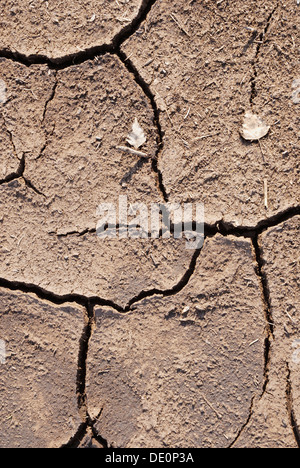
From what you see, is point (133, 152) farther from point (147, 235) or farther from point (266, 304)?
point (266, 304)

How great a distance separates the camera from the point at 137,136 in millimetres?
2283

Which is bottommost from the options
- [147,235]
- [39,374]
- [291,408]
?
[291,408]

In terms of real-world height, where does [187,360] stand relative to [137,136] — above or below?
below

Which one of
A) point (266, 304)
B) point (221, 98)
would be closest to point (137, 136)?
point (221, 98)

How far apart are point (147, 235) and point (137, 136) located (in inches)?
19.2

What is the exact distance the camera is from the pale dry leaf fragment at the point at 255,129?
2242 mm

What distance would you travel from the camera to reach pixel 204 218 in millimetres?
2246

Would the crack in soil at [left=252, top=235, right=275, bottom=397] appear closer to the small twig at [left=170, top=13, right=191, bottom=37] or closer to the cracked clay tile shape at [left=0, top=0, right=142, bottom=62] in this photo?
the small twig at [left=170, top=13, right=191, bottom=37]

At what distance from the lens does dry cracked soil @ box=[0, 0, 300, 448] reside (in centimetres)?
219

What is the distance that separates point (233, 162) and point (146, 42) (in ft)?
2.41

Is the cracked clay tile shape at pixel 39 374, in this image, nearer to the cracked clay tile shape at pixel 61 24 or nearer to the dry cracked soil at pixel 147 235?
the dry cracked soil at pixel 147 235

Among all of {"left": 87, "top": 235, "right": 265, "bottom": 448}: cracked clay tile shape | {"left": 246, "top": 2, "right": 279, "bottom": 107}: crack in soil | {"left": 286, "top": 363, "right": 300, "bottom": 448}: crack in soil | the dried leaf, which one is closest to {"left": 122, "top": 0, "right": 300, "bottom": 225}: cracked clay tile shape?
{"left": 246, "top": 2, "right": 279, "bottom": 107}: crack in soil
